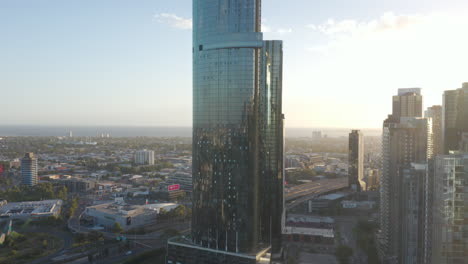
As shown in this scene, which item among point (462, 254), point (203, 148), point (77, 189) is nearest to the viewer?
point (462, 254)

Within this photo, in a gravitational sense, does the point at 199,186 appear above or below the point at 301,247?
above

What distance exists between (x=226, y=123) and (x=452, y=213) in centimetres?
956

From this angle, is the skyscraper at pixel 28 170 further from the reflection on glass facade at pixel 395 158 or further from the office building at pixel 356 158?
the reflection on glass facade at pixel 395 158

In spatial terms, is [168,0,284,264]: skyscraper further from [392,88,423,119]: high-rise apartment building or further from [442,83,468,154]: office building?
[392,88,423,119]: high-rise apartment building

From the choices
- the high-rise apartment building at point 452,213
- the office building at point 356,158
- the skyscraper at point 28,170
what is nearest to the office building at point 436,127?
the office building at point 356,158

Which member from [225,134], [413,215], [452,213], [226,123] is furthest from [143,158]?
[452,213]

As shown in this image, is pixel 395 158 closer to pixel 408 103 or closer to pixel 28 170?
pixel 408 103

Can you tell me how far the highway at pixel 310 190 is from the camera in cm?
3871

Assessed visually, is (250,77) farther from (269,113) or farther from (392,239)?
(392,239)

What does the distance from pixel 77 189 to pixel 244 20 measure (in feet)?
117

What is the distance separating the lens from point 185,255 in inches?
719

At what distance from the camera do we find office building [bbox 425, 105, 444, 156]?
27906 mm

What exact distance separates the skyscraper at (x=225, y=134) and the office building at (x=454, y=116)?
47.4 feet

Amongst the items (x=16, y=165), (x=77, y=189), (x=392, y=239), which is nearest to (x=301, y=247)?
(x=392, y=239)
